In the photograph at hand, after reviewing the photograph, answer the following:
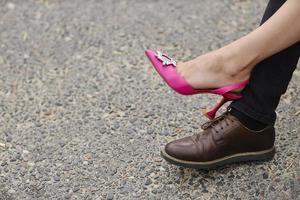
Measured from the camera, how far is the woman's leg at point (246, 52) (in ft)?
4.16

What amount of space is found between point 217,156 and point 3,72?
0.89 m

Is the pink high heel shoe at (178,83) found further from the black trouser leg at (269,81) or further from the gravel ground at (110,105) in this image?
the gravel ground at (110,105)

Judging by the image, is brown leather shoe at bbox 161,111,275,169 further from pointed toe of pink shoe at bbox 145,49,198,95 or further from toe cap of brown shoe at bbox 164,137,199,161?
pointed toe of pink shoe at bbox 145,49,198,95

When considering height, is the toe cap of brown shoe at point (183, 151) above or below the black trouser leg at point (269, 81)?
below

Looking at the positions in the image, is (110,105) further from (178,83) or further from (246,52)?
(246,52)

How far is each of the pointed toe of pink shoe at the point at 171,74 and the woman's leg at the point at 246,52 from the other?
0.05 feet

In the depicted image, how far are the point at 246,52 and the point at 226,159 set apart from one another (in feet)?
1.09

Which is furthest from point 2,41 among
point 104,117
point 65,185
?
point 65,185

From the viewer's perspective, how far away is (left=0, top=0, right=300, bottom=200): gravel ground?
1496 mm

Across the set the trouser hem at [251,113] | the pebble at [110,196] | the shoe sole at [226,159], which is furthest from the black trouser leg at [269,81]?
the pebble at [110,196]

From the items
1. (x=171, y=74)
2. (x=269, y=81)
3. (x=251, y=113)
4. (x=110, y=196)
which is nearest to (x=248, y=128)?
(x=251, y=113)

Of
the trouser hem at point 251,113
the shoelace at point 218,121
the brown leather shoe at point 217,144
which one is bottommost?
the brown leather shoe at point 217,144

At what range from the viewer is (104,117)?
1.73 meters

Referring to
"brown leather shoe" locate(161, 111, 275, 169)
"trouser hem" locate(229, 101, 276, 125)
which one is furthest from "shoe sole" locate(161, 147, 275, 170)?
"trouser hem" locate(229, 101, 276, 125)
